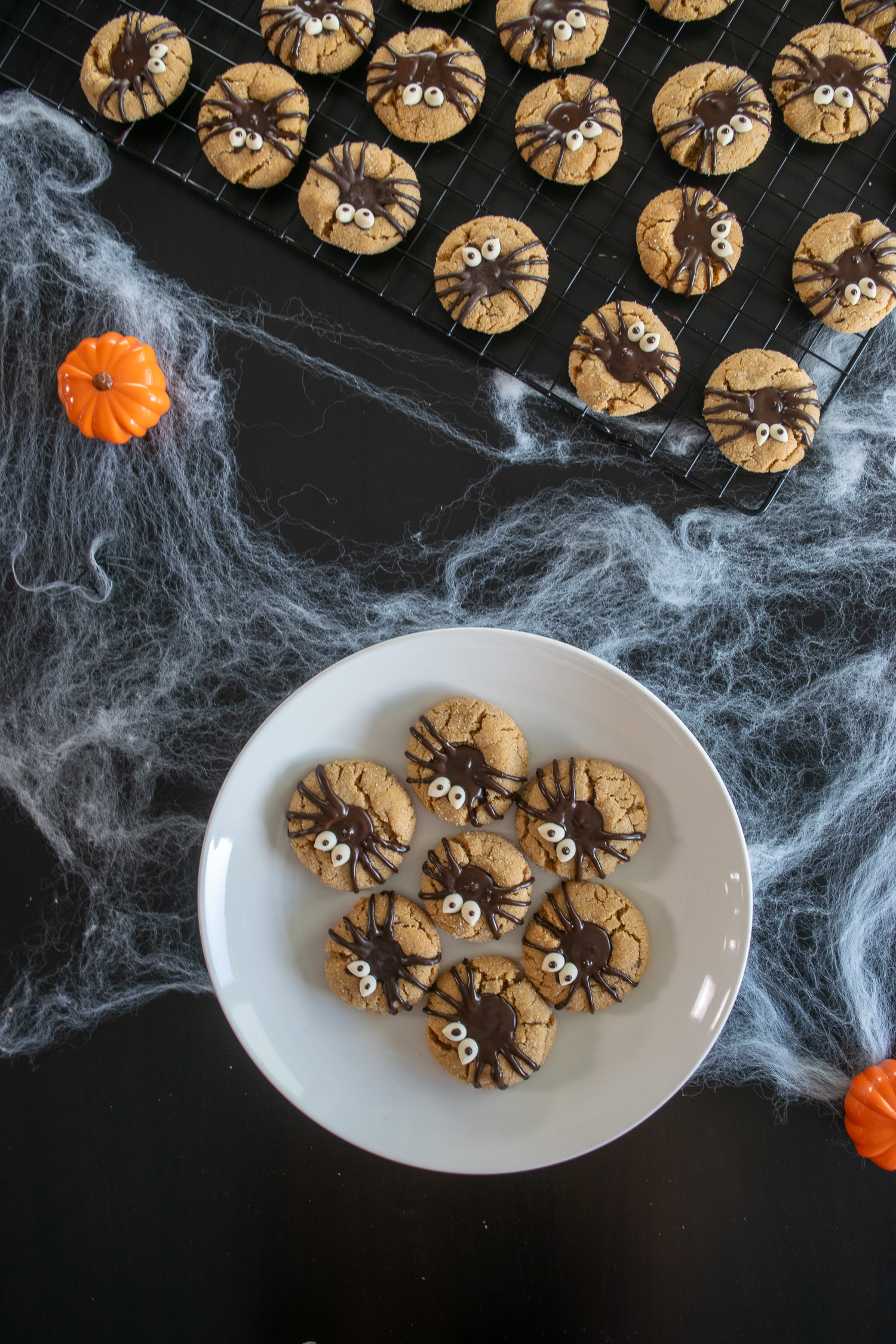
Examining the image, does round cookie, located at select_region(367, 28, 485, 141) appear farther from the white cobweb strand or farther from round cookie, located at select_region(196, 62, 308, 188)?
the white cobweb strand

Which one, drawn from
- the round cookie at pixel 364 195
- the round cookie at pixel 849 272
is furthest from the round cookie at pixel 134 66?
the round cookie at pixel 849 272

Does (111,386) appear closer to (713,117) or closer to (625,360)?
(625,360)

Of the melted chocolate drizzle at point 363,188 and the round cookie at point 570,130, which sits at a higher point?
the round cookie at point 570,130

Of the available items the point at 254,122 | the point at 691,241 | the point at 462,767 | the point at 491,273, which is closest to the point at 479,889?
the point at 462,767

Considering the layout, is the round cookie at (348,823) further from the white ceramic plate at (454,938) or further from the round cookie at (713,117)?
the round cookie at (713,117)

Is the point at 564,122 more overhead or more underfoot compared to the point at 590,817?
more overhead

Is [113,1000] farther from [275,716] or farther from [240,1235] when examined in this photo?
[275,716]
